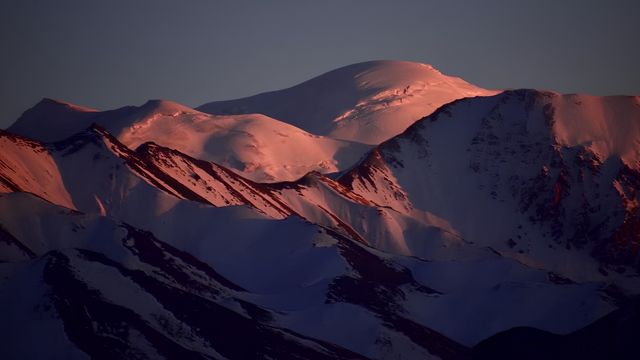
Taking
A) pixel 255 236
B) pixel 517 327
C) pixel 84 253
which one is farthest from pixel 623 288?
pixel 84 253

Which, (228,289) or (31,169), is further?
(31,169)

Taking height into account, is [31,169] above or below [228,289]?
above

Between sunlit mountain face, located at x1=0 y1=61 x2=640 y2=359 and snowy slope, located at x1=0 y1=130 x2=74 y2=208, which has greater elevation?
snowy slope, located at x1=0 y1=130 x2=74 y2=208

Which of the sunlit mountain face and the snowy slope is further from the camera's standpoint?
the snowy slope

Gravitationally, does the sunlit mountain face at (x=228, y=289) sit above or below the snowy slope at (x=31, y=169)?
below

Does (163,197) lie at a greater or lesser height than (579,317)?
greater

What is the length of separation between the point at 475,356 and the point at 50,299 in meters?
48.2

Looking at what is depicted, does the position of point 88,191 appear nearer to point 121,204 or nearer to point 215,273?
point 121,204

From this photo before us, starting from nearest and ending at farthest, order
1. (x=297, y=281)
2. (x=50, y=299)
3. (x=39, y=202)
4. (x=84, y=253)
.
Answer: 1. (x=50, y=299)
2. (x=84, y=253)
3. (x=39, y=202)
4. (x=297, y=281)

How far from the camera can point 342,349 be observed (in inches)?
5920

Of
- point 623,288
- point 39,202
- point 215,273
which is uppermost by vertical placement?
point 39,202

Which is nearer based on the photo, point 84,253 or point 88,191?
point 84,253

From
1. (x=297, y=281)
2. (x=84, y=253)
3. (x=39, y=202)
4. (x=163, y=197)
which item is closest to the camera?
(x=84, y=253)

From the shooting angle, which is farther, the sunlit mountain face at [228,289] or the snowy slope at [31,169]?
the snowy slope at [31,169]
